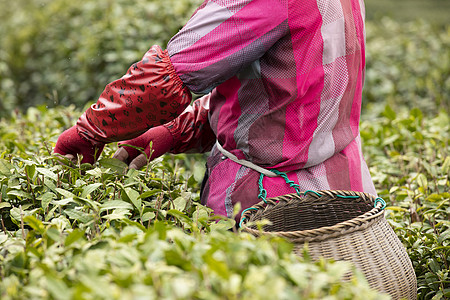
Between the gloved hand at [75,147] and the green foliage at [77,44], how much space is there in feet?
5.57

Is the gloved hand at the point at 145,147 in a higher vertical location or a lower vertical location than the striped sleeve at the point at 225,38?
lower

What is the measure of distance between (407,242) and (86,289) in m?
1.59

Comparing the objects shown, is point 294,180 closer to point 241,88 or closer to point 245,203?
point 245,203

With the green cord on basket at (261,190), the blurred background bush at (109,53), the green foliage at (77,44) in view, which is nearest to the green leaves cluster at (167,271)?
the green cord on basket at (261,190)

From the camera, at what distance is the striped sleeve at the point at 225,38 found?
1.56 meters

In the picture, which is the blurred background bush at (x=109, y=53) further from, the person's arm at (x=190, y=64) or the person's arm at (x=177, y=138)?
the person's arm at (x=190, y=64)

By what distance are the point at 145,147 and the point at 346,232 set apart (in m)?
0.98

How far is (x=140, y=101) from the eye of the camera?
5.40 feet

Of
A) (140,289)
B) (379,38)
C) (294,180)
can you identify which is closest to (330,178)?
(294,180)

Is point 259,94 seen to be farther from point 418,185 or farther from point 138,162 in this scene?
point 418,185

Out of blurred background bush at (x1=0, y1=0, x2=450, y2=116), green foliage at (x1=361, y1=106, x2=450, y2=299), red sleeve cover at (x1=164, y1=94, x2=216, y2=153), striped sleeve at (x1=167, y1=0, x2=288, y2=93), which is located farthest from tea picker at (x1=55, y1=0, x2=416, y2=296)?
blurred background bush at (x1=0, y1=0, x2=450, y2=116)

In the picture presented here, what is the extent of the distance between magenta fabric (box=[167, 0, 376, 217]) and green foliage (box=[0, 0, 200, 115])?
2.08 metres

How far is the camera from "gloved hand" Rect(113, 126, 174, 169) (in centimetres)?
200

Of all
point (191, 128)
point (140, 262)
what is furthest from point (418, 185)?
point (140, 262)
